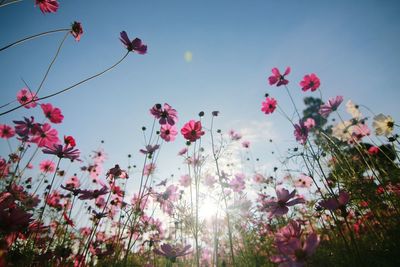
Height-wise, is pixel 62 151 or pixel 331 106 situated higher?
pixel 331 106

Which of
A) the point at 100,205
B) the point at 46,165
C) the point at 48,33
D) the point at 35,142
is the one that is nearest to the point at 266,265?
the point at 100,205

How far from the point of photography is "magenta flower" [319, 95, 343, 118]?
131 inches

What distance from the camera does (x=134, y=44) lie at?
2299 mm

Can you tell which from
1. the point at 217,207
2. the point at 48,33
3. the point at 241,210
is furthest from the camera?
the point at 241,210

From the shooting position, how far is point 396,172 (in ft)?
8.02

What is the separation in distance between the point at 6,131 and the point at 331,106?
5265 mm

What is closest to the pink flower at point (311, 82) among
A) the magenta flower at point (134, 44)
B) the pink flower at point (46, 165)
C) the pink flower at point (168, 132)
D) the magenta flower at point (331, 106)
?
the magenta flower at point (331, 106)

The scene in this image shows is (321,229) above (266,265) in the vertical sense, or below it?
above

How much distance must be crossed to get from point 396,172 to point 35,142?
168 inches

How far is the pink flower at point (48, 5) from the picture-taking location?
6.64 feet

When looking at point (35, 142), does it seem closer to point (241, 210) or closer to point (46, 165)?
point (46, 165)

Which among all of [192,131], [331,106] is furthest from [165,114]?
[331,106]

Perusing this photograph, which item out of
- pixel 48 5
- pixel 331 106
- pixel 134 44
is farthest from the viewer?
pixel 331 106

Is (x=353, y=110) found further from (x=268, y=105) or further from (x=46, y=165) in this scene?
(x=46, y=165)
